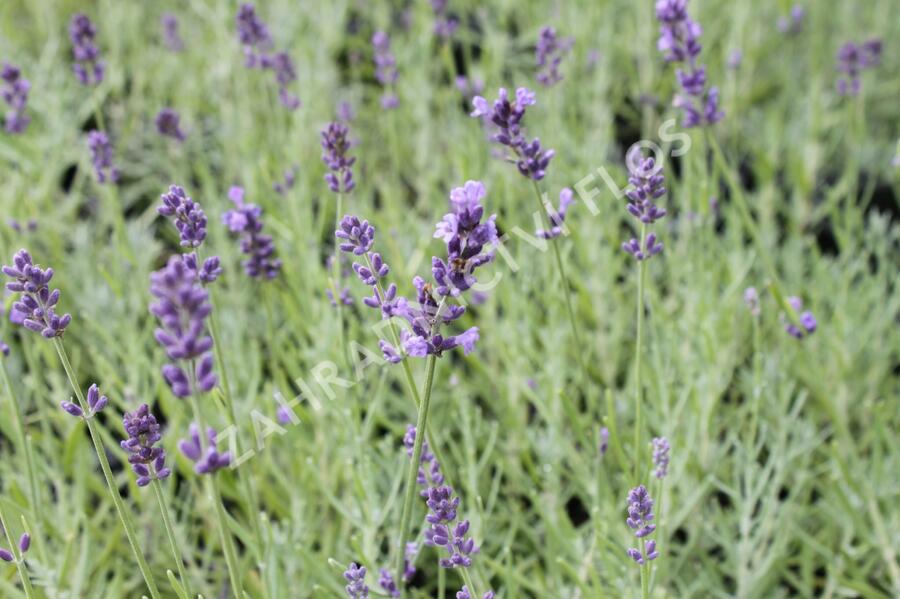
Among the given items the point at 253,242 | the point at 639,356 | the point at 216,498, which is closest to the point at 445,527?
the point at 216,498

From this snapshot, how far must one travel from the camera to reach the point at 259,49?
12.6 feet

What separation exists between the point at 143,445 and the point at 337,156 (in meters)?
0.94

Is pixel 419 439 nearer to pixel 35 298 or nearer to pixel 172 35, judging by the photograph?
pixel 35 298

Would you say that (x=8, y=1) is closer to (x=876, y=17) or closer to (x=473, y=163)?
(x=473, y=163)

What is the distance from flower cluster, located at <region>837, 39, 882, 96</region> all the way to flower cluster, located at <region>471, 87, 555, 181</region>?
2.33 metres

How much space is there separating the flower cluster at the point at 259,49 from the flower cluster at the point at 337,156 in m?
1.17

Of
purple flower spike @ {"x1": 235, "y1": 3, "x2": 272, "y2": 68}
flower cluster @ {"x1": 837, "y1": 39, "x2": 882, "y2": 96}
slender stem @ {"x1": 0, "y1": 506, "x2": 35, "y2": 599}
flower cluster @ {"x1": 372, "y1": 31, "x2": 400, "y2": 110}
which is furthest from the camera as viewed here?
flower cluster @ {"x1": 837, "y1": 39, "x2": 882, "y2": 96}

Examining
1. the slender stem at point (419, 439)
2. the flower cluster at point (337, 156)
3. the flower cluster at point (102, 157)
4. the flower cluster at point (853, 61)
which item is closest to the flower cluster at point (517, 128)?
the flower cluster at point (337, 156)

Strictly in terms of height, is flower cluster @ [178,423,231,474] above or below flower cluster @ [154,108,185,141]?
below

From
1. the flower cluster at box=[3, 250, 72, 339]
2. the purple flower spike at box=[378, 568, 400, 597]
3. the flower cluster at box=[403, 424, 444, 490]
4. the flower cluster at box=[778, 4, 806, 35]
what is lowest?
the purple flower spike at box=[378, 568, 400, 597]

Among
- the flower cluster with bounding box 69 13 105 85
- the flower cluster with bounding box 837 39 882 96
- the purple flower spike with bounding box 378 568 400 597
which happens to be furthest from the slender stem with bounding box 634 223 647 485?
the flower cluster with bounding box 837 39 882 96

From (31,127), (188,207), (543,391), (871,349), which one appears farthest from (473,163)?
(31,127)

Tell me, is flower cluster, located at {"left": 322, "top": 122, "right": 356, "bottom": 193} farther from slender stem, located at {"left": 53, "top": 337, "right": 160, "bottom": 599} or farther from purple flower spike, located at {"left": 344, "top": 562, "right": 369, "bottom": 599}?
purple flower spike, located at {"left": 344, "top": 562, "right": 369, "bottom": 599}

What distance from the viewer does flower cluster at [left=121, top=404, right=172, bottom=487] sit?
1.54 m
